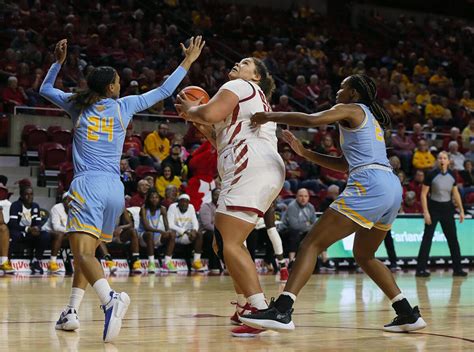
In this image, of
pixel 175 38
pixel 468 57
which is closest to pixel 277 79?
pixel 175 38

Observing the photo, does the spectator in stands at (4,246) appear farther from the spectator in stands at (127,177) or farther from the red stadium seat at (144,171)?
the red stadium seat at (144,171)

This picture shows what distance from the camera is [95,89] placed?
6.41 meters

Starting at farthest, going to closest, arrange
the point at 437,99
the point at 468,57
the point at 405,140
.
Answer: the point at 468,57 → the point at 437,99 → the point at 405,140

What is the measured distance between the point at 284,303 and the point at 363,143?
1400 millimetres

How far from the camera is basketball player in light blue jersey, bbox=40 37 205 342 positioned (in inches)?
243

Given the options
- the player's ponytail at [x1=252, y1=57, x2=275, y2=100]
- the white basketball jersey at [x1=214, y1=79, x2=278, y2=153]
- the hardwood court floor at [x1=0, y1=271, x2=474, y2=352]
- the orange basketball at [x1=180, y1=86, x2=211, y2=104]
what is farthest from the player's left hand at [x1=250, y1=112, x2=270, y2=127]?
the hardwood court floor at [x1=0, y1=271, x2=474, y2=352]

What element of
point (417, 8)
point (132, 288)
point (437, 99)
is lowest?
point (132, 288)

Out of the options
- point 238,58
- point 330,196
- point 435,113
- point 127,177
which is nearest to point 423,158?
point 330,196

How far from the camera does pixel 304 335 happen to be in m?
6.34

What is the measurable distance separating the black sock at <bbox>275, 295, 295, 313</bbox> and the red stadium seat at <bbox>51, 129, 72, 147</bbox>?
11035 millimetres

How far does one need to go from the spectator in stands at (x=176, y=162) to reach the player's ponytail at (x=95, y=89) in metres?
9.42

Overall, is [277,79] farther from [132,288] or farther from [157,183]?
[132,288]

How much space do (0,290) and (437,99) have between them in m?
16.8

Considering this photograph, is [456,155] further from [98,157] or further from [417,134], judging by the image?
[98,157]
